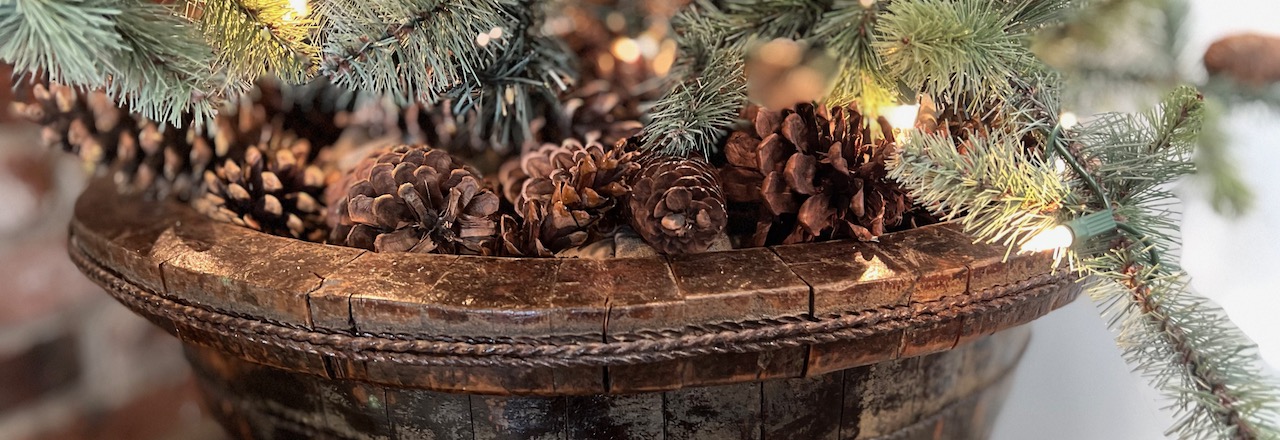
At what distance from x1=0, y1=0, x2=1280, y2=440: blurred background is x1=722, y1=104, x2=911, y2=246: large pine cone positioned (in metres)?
0.32

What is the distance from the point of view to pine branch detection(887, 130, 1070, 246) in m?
0.39

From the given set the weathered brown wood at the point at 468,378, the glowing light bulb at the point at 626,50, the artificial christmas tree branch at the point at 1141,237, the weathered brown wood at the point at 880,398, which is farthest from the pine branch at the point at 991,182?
the glowing light bulb at the point at 626,50

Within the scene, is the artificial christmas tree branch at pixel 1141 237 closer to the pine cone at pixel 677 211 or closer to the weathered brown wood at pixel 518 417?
the pine cone at pixel 677 211

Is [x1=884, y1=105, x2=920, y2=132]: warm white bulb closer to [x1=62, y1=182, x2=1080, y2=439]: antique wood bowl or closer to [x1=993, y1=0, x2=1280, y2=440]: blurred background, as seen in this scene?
[x1=62, y1=182, x2=1080, y2=439]: antique wood bowl

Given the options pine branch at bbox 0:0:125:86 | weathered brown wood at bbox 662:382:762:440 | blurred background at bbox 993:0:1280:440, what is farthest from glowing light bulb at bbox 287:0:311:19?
blurred background at bbox 993:0:1280:440

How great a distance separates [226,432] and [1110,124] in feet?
2.19

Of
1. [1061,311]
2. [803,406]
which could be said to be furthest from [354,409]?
[1061,311]

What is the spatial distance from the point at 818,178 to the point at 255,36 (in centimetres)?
34

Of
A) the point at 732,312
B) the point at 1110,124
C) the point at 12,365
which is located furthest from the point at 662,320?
the point at 12,365

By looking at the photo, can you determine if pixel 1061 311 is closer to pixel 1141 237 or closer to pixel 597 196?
pixel 1141 237

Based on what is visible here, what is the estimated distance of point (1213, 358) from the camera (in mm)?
341

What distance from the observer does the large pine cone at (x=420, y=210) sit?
18.7 inches

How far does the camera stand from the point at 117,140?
0.68 m

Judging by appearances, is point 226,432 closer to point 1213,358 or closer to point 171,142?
point 171,142
